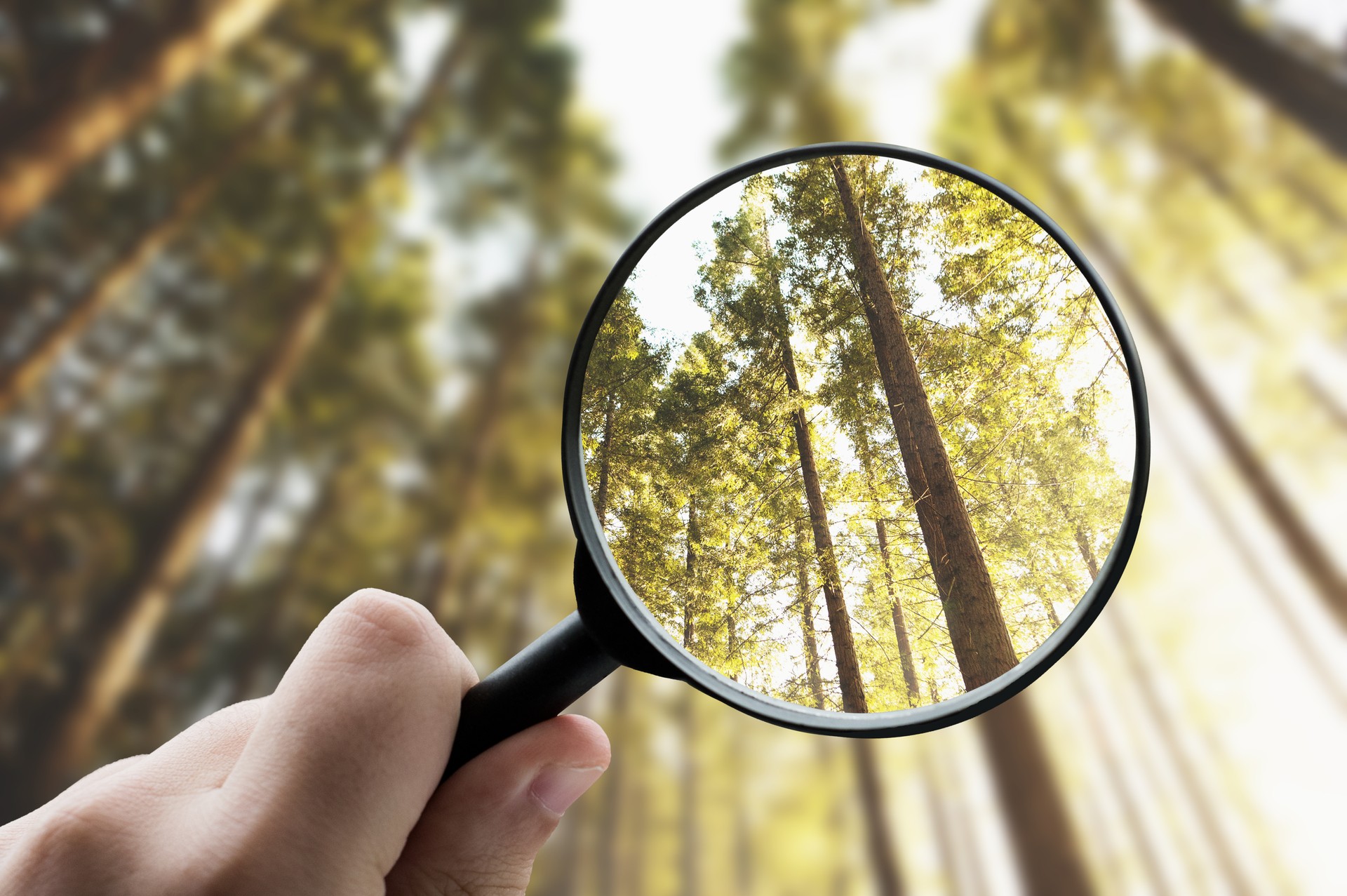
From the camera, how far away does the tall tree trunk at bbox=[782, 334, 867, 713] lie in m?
1.22

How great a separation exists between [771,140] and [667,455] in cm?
658

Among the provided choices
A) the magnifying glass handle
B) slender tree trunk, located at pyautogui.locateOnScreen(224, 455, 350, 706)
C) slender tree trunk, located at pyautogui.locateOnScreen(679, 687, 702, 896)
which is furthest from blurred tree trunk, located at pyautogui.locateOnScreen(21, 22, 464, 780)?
the magnifying glass handle

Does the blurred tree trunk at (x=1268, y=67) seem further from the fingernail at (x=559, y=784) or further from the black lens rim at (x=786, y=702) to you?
the fingernail at (x=559, y=784)

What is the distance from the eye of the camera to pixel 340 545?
6.96 meters

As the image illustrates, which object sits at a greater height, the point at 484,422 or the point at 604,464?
the point at 484,422

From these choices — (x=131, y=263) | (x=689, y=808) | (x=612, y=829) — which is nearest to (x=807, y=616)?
(x=131, y=263)

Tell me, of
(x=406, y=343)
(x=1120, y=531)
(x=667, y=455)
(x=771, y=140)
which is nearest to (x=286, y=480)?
(x=406, y=343)

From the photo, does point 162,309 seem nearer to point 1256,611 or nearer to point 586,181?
point 586,181

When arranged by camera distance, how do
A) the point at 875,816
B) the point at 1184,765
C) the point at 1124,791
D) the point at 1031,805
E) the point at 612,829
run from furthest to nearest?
the point at 1184,765 < the point at 612,829 < the point at 1124,791 < the point at 875,816 < the point at 1031,805

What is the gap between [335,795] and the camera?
0.80 metres

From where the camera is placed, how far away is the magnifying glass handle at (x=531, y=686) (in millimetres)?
954

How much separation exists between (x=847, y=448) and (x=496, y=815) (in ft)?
3.04

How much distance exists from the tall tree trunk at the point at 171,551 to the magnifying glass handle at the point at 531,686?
21.2 ft

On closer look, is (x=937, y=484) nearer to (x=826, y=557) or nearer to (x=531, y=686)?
(x=826, y=557)
